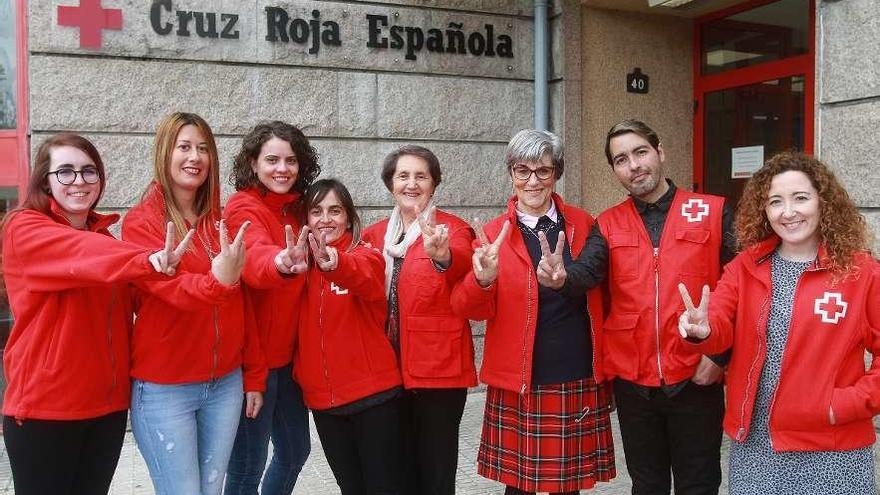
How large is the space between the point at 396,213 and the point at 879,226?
3121 millimetres

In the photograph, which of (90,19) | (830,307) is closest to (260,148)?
(830,307)

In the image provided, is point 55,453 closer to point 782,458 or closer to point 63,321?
point 63,321

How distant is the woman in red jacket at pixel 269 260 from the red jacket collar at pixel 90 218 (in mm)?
462

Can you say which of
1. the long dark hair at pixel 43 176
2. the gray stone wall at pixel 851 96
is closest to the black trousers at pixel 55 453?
the long dark hair at pixel 43 176

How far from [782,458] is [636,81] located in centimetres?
481

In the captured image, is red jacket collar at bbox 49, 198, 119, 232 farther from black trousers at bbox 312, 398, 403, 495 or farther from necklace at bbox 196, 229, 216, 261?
black trousers at bbox 312, 398, 403, 495

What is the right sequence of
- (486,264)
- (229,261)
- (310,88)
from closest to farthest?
(229,261) → (486,264) → (310,88)

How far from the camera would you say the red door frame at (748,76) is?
5.81m

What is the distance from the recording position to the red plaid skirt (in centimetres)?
317

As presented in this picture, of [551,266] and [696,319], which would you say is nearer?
[696,319]

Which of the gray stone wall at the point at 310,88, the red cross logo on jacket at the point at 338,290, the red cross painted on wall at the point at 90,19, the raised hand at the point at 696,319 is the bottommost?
the raised hand at the point at 696,319

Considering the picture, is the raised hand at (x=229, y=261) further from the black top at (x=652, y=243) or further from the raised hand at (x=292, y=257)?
the black top at (x=652, y=243)

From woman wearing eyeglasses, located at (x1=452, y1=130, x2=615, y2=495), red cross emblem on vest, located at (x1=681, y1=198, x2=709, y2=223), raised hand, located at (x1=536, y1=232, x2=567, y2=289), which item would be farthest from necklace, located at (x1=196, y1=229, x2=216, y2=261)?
red cross emblem on vest, located at (x1=681, y1=198, x2=709, y2=223)

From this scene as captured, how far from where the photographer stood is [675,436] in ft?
10.2
